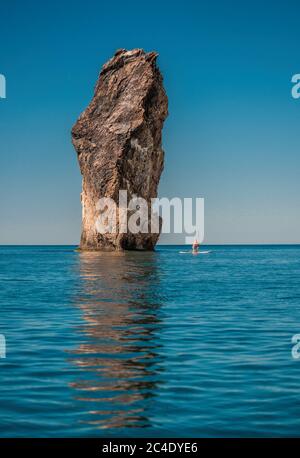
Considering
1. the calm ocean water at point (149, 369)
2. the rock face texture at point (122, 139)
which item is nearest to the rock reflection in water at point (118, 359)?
the calm ocean water at point (149, 369)

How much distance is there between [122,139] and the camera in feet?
332

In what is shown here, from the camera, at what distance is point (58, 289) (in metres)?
33.2

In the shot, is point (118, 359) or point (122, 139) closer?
point (118, 359)

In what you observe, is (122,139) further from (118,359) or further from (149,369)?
(149,369)

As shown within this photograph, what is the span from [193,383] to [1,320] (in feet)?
35.2

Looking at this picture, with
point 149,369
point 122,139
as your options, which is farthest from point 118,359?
point 122,139

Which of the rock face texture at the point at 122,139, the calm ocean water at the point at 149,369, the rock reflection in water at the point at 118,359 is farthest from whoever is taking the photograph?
the rock face texture at the point at 122,139

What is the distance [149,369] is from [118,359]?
51.0 inches

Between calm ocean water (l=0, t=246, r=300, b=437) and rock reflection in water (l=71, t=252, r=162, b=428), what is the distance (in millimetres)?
29

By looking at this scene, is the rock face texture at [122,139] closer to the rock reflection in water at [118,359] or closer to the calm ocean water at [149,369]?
the rock reflection in water at [118,359]

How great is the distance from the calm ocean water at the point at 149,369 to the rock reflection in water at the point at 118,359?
29 millimetres

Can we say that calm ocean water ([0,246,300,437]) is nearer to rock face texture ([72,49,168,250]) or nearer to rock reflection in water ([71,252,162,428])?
rock reflection in water ([71,252,162,428])

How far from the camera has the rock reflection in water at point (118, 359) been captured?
975 cm

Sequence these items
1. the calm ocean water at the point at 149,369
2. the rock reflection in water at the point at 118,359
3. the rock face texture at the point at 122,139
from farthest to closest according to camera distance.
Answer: the rock face texture at the point at 122,139 < the rock reflection in water at the point at 118,359 < the calm ocean water at the point at 149,369
